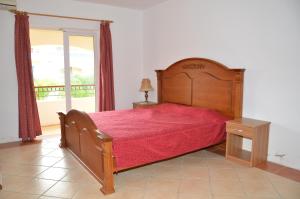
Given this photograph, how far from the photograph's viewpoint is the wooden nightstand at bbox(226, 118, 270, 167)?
2916mm

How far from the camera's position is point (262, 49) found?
3115 mm

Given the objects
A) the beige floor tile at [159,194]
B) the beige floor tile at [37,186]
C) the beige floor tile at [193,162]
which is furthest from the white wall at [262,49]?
the beige floor tile at [37,186]

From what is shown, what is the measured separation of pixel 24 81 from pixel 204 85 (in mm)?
3183

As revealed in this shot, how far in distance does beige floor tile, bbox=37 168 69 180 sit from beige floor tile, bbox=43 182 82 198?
188mm

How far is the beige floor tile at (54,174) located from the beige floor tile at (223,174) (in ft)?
6.03

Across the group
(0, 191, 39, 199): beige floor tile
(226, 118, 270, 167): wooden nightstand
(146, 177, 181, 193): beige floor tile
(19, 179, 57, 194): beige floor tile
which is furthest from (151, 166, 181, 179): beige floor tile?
(0, 191, 39, 199): beige floor tile

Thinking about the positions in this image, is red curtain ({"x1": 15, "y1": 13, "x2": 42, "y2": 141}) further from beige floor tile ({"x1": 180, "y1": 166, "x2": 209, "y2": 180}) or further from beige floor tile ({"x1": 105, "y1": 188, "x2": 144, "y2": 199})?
beige floor tile ({"x1": 180, "y1": 166, "x2": 209, "y2": 180})

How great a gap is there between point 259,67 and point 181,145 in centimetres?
155

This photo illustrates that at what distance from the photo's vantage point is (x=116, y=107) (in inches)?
210

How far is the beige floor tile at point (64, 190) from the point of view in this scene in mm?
2377

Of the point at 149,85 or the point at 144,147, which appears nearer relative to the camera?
the point at 144,147

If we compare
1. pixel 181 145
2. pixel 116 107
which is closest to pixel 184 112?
pixel 181 145

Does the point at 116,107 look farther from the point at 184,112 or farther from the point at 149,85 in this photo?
the point at 184,112

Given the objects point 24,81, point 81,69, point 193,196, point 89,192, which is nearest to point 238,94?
point 193,196
